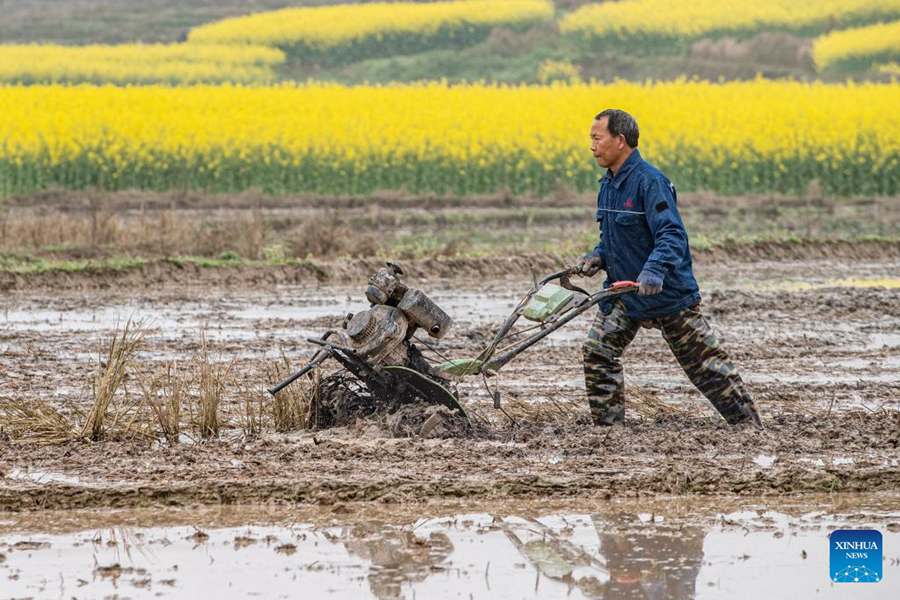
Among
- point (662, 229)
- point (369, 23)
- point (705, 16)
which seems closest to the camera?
point (662, 229)

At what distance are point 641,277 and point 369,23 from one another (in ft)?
124

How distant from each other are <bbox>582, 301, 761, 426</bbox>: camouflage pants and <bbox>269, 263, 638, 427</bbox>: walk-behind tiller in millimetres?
259

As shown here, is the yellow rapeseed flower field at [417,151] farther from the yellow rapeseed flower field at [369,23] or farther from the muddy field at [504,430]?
the yellow rapeseed flower field at [369,23]

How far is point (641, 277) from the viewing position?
8008mm

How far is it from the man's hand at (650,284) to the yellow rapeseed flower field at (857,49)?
108 ft

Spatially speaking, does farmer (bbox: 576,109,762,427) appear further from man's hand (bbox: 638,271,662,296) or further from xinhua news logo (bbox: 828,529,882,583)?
xinhua news logo (bbox: 828,529,882,583)

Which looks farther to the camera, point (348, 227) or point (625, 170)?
point (348, 227)

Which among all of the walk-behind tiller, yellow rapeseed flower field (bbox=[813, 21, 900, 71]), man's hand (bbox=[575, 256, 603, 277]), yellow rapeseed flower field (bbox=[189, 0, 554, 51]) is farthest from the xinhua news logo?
yellow rapeseed flower field (bbox=[189, 0, 554, 51])

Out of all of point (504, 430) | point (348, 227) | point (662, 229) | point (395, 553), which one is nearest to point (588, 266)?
point (662, 229)

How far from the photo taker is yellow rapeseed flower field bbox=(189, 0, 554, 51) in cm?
4459

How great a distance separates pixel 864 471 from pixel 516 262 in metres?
9.97

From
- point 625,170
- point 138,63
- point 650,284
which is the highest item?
point 138,63

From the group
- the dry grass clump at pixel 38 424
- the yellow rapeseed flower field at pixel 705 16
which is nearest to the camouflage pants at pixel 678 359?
the dry grass clump at pixel 38 424

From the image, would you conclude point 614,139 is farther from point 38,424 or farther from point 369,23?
point 369,23
